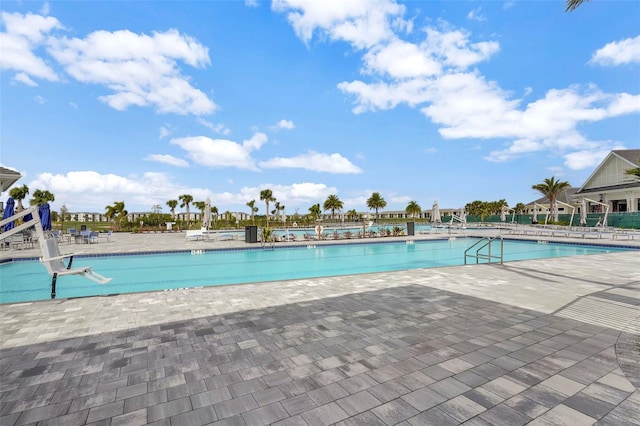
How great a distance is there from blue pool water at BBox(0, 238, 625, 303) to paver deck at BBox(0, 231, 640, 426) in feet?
12.2

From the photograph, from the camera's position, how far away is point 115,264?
11719mm

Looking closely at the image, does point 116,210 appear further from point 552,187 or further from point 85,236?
point 552,187

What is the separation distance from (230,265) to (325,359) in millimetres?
9586

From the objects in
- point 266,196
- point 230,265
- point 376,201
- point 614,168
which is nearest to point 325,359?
point 230,265

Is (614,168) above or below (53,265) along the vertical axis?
above

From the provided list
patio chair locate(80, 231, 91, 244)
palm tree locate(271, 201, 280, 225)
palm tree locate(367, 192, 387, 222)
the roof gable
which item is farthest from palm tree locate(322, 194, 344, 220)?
patio chair locate(80, 231, 91, 244)

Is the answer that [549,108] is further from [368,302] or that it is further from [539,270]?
[368,302]

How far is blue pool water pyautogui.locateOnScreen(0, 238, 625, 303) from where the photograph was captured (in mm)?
8430

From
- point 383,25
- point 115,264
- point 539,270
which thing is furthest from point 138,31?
point 539,270

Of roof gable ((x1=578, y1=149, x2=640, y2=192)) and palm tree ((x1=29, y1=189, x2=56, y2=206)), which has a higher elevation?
roof gable ((x1=578, y1=149, x2=640, y2=192))

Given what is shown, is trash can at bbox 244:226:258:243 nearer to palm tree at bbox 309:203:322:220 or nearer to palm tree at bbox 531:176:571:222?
palm tree at bbox 309:203:322:220

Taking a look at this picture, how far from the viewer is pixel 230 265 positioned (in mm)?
11836

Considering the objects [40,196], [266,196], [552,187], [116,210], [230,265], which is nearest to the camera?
[230,265]

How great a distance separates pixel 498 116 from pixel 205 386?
2247 centimetres
